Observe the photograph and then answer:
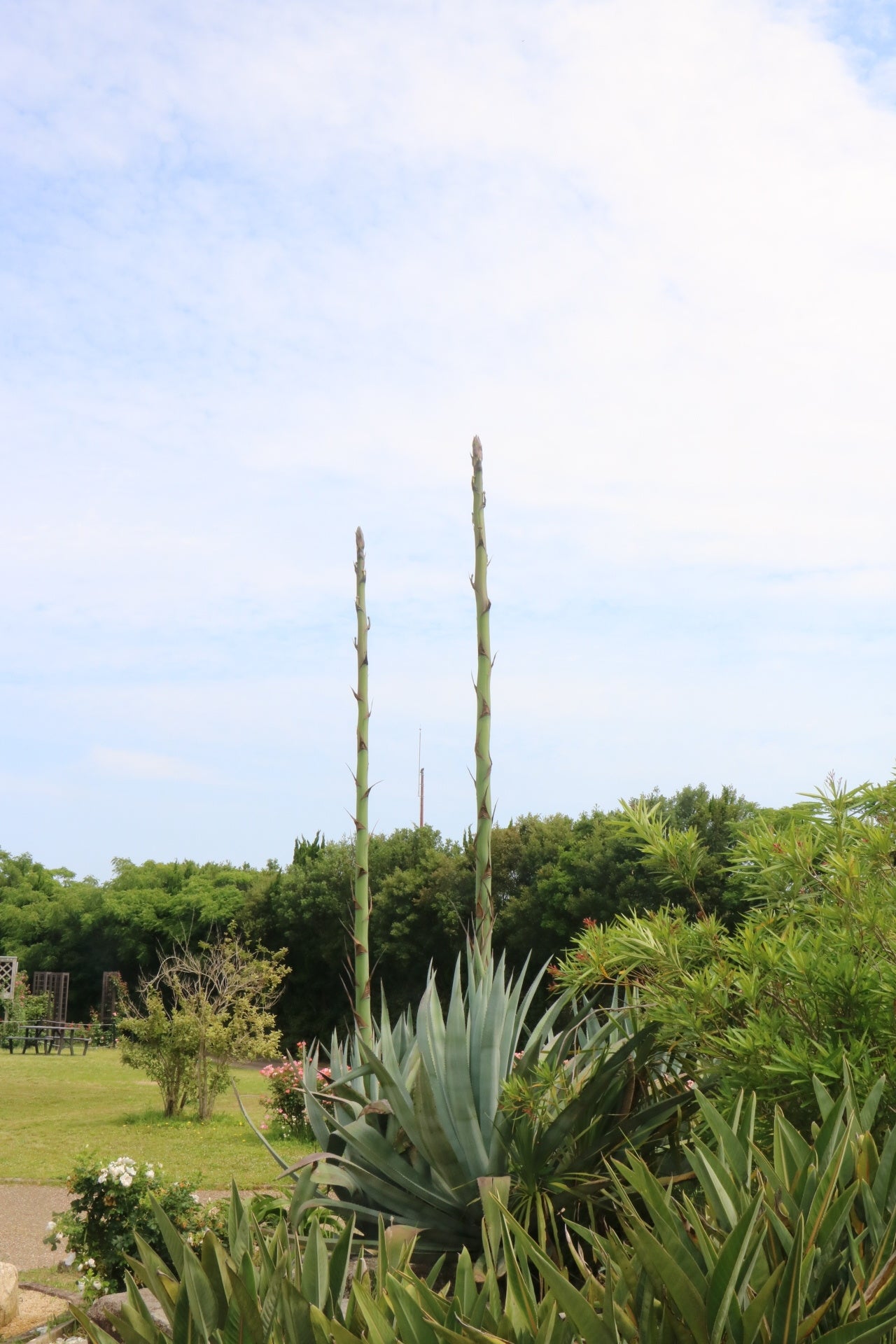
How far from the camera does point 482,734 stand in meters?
4.73

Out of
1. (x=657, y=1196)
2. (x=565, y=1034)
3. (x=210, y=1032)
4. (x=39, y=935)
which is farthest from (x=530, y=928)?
(x=39, y=935)

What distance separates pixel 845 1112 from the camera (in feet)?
8.20

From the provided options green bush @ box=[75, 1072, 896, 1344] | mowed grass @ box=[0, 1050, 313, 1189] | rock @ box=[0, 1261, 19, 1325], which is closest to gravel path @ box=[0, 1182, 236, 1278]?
mowed grass @ box=[0, 1050, 313, 1189]

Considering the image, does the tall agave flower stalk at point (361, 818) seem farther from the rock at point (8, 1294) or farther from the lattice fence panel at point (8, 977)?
the lattice fence panel at point (8, 977)

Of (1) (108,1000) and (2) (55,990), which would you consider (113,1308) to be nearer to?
(1) (108,1000)

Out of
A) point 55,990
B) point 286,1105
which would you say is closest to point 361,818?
point 286,1105

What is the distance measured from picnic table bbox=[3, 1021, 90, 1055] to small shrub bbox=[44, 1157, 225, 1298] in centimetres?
1744

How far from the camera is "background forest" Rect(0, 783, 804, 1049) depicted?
17125 mm

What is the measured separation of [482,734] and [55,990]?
2592 centimetres

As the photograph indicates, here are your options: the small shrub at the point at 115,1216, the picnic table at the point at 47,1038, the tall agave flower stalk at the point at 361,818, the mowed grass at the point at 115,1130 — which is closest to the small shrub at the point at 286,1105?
the mowed grass at the point at 115,1130

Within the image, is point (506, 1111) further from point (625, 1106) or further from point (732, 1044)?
point (732, 1044)

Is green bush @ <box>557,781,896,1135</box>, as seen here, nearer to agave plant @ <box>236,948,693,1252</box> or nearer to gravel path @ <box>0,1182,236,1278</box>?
agave plant @ <box>236,948,693,1252</box>

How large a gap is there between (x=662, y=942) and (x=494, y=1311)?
165 cm

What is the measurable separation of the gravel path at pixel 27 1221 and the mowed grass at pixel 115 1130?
0.77 feet
